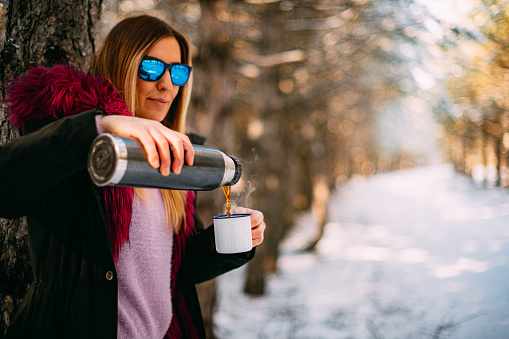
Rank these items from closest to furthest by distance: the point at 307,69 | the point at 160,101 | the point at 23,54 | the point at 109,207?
the point at 109,207 → the point at 160,101 → the point at 23,54 → the point at 307,69

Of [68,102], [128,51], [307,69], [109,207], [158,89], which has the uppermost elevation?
[307,69]

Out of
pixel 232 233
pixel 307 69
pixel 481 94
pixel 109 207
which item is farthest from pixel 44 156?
pixel 307 69

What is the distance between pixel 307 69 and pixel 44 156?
876 centimetres

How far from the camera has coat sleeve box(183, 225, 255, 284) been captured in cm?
179

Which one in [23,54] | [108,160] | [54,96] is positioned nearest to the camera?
[108,160]

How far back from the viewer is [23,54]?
187cm

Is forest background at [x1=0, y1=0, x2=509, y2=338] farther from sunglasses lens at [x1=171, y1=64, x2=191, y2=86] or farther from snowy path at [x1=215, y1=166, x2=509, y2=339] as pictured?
sunglasses lens at [x1=171, y1=64, x2=191, y2=86]

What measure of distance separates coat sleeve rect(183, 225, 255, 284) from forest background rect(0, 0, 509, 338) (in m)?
0.37

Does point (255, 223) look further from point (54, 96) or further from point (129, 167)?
point (54, 96)

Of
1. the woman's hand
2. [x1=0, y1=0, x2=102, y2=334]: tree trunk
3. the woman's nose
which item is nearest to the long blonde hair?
the woman's nose

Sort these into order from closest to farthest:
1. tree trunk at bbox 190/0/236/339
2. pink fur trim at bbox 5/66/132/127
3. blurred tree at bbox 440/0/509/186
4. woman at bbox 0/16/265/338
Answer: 1. woman at bbox 0/16/265/338
2. pink fur trim at bbox 5/66/132/127
3. blurred tree at bbox 440/0/509/186
4. tree trunk at bbox 190/0/236/339

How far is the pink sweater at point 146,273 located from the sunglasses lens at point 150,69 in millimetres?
539

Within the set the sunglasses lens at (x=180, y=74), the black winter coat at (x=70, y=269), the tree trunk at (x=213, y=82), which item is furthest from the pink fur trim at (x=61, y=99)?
the tree trunk at (x=213, y=82)

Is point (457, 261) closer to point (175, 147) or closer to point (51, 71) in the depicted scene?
point (175, 147)
